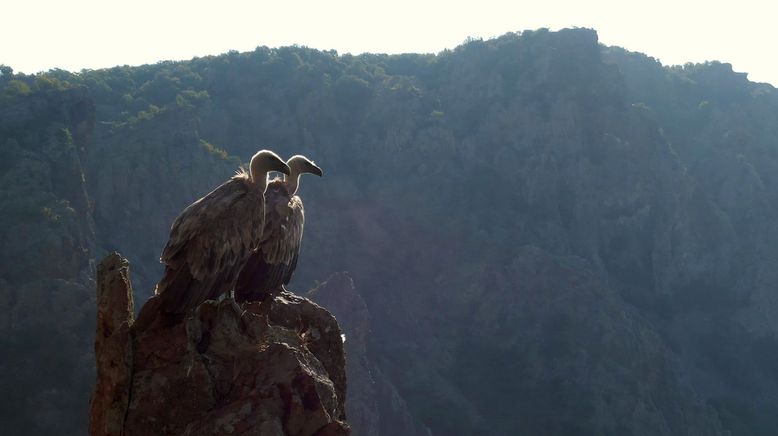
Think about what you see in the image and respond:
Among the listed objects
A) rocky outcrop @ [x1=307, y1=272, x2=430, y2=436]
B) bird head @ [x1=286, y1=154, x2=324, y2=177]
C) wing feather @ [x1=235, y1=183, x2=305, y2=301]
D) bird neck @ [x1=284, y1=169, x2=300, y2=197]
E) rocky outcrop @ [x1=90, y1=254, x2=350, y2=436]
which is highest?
bird head @ [x1=286, y1=154, x2=324, y2=177]

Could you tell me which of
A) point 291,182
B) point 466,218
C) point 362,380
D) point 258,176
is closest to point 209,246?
point 258,176

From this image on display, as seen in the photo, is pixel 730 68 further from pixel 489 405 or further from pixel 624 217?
pixel 489 405

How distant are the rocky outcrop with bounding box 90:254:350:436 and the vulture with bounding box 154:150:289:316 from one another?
0.36 metres

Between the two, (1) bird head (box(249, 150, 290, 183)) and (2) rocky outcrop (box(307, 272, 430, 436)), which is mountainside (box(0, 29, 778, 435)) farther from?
(1) bird head (box(249, 150, 290, 183))

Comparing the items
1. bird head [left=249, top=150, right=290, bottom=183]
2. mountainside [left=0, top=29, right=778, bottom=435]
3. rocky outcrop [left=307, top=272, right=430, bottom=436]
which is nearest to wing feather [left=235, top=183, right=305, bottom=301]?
bird head [left=249, top=150, right=290, bottom=183]

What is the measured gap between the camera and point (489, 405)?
5459 cm

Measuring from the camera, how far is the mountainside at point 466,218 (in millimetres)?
45344

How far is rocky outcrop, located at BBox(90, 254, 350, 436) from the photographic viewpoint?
327 inches

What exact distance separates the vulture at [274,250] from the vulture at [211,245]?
0.51 m

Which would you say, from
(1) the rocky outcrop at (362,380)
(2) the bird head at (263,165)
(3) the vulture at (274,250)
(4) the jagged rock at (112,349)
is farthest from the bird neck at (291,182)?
(1) the rocky outcrop at (362,380)

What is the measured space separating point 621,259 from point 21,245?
2058 inches

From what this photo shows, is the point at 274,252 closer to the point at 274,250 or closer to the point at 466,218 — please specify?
the point at 274,250

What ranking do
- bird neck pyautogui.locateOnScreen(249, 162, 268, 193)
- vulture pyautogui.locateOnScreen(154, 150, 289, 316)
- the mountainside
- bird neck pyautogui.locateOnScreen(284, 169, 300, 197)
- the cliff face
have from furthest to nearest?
the mountainside, the cliff face, bird neck pyautogui.locateOnScreen(284, 169, 300, 197), bird neck pyautogui.locateOnScreen(249, 162, 268, 193), vulture pyautogui.locateOnScreen(154, 150, 289, 316)

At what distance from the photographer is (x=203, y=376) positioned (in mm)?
8578
